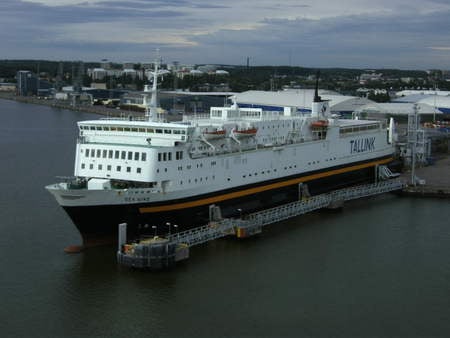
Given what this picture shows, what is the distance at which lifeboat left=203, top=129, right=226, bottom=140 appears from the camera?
26.1 metres

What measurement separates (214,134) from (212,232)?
14.6 ft

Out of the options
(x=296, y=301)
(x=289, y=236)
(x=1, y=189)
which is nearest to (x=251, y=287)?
(x=296, y=301)

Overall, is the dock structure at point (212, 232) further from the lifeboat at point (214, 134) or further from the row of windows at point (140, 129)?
the row of windows at point (140, 129)

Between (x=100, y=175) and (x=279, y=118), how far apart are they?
425 inches

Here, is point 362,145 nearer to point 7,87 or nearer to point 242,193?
point 242,193

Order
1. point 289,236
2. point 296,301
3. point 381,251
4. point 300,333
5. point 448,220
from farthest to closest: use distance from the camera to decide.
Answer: point 448,220 < point 289,236 < point 381,251 < point 296,301 < point 300,333

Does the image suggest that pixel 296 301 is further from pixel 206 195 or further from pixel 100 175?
pixel 100 175

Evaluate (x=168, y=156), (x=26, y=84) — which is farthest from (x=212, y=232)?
(x=26, y=84)

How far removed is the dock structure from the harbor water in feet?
1.13

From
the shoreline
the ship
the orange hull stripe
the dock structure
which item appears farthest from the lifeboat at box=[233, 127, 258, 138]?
the shoreline

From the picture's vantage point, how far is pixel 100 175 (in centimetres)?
2425

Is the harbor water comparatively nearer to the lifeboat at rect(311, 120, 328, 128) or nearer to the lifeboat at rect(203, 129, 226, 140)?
the lifeboat at rect(203, 129, 226, 140)

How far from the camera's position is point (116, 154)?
79.0 feet

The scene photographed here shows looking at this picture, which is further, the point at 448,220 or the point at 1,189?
the point at 1,189
